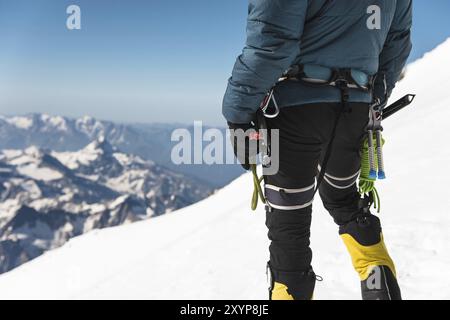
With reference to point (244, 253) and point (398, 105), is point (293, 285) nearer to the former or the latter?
point (398, 105)

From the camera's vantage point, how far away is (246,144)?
3590mm

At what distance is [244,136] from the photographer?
11.6 feet

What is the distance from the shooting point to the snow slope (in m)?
5.48

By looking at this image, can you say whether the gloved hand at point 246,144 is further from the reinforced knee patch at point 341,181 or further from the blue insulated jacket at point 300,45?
the reinforced knee patch at point 341,181

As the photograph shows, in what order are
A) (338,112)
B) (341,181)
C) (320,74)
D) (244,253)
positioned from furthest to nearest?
(244,253), (341,181), (338,112), (320,74)

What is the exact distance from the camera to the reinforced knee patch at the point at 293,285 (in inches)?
139

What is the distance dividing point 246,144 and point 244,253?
4.07 m

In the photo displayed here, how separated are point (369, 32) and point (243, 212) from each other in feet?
22.3

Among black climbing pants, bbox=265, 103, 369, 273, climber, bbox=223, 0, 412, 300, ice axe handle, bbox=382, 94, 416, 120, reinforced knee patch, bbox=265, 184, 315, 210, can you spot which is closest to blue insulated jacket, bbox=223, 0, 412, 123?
climber, bbox=223, 0, 412, 300

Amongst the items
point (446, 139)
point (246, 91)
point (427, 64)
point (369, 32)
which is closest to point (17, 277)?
point (246, 91)

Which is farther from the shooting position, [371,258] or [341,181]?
[341,181]

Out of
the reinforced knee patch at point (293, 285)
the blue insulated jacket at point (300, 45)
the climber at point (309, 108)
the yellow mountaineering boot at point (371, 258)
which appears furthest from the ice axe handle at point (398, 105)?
the reinforced knee patch at point (293, 285)

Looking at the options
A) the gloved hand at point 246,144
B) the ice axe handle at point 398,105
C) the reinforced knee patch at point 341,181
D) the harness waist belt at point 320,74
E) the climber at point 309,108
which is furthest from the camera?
the ice axe handle at point 398,105

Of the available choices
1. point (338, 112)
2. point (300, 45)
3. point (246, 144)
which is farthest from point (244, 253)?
point (300, 45)
